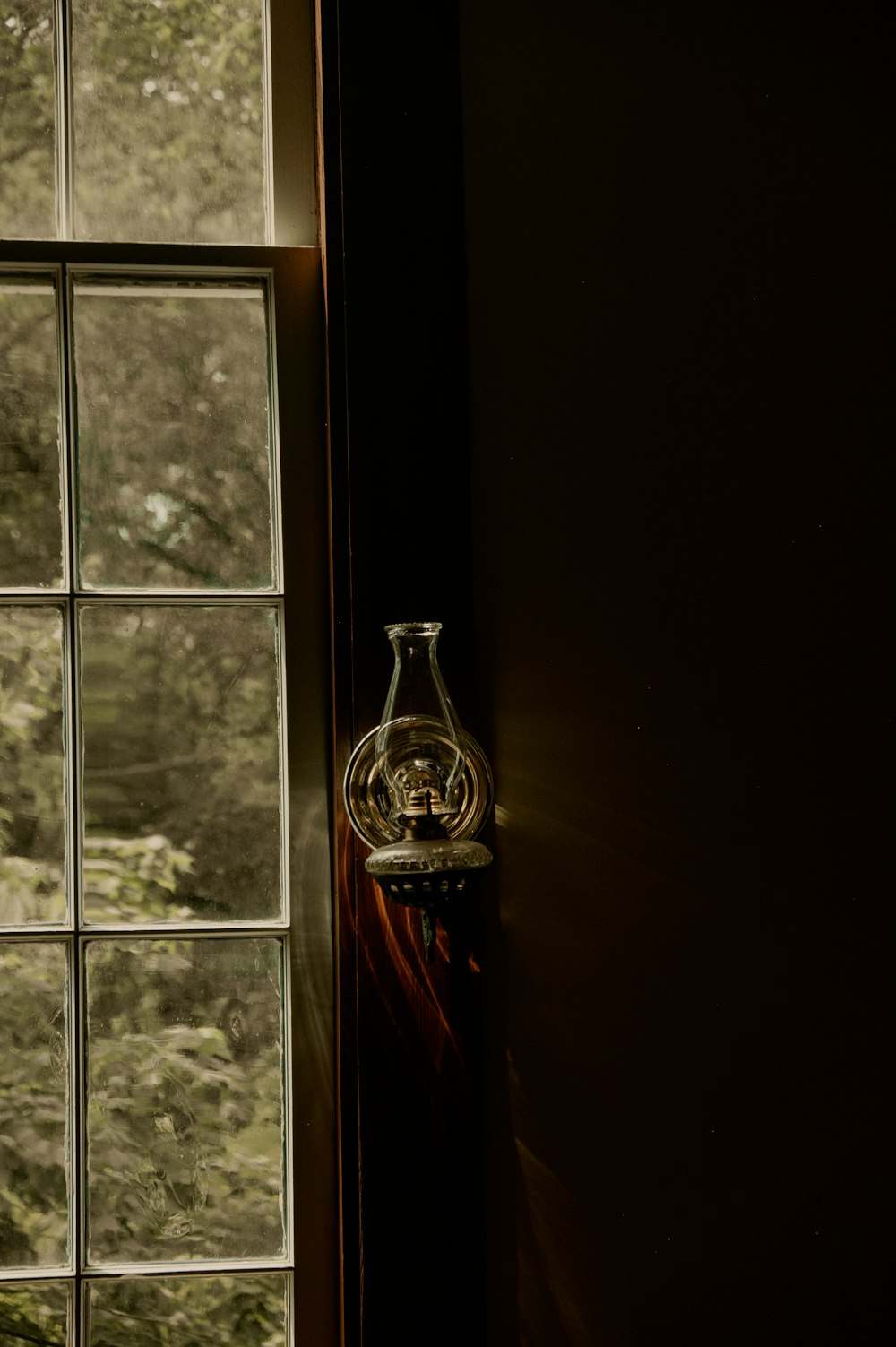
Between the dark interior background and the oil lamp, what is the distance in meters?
0.08

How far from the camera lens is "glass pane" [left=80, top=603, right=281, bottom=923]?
1.47m

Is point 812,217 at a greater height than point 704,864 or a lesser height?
greater

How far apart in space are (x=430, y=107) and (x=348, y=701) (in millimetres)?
887

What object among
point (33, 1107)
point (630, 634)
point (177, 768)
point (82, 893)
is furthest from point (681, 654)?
point (33, 1107)

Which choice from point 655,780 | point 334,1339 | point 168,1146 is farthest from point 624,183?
point 334,1339

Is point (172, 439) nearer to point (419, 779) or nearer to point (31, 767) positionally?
point (31, 767)

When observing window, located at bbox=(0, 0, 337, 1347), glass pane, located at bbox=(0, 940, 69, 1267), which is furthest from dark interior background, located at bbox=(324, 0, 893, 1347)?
glass pane, located at bbox=(0, 940, 69, 1267)

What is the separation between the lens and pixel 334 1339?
1.41 metres

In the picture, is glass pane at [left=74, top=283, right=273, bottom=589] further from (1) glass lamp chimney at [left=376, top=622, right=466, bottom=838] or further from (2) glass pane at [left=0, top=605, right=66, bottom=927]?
(1) glass lamp chimney at [left=376, top=622, right=466, bottom=838]

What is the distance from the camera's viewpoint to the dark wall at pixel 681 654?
1.39 m

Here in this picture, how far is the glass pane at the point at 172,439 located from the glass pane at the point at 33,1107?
1.91ft

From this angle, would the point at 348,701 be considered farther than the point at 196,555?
No

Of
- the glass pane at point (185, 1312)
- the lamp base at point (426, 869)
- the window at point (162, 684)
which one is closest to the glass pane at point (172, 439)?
the window at point (162, 684)

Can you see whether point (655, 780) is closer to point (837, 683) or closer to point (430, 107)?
point (837, 683)
